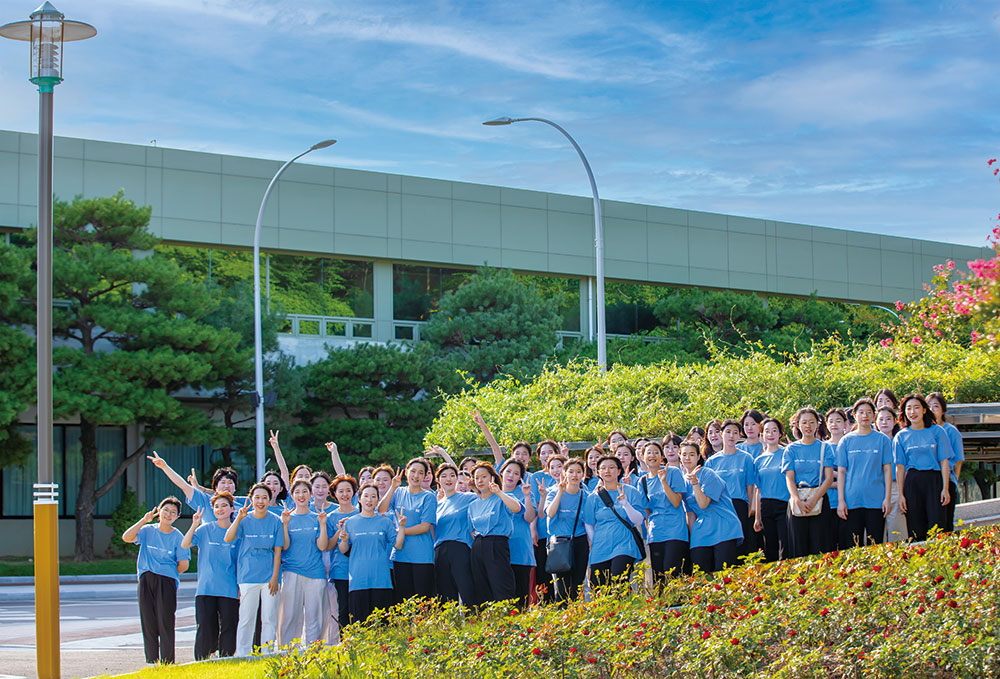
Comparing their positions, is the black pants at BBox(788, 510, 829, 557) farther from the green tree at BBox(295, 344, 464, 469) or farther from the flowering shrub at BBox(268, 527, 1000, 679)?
the green tree at BBox(295, 344, 464, 469)

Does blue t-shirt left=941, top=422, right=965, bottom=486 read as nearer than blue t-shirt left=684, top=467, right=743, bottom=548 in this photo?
No

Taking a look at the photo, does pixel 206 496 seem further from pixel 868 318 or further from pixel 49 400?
pixel 868 318

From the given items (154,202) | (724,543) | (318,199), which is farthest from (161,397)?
(724,543)

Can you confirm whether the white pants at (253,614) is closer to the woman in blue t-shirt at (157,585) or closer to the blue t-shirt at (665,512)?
the woman in blue t-shirt at (157,585)

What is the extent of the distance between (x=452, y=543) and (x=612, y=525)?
1.53 metres

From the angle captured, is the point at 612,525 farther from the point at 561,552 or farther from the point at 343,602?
the point at 343,602

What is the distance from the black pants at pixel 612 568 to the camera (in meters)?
10.1

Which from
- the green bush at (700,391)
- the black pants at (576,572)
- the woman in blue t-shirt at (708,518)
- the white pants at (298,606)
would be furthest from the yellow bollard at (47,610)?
the green bush at (700,391)

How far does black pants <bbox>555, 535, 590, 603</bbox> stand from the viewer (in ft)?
35.1

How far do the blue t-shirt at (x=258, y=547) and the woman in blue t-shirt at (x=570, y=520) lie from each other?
2.44 meters

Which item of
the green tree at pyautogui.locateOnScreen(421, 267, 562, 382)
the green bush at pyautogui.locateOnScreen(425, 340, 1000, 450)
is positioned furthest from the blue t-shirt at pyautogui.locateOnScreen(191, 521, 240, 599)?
the green tree at pyautogui.locateOnScreen(421, 267, 562, 382)

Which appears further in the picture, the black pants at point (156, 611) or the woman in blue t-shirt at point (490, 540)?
the black pants at point (156, 611)

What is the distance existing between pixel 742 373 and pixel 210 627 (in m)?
7.91

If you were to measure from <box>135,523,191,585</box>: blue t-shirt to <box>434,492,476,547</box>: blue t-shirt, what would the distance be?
2362mm
